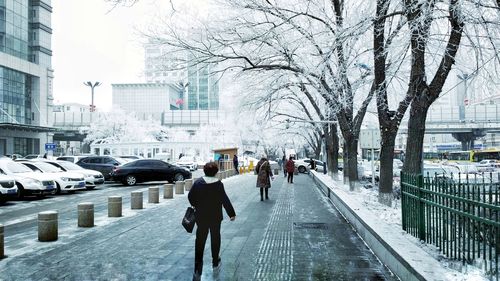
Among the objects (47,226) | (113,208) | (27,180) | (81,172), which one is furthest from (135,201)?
(81,172)

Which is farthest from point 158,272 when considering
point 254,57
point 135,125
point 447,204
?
point 135,125

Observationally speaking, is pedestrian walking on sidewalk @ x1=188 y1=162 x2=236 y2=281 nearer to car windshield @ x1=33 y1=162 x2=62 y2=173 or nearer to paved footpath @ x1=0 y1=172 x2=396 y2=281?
paved footpath @ x1=0 y1=172 x2=396 y2=281

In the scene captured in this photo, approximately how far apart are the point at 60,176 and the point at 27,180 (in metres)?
2.62

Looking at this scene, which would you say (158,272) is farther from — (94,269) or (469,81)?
(469,81)

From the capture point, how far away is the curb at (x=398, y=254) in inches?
213

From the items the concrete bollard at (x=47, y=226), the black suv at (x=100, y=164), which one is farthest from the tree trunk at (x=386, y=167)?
the black suv at (x=100, y=164)

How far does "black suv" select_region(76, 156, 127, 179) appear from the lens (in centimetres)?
2992

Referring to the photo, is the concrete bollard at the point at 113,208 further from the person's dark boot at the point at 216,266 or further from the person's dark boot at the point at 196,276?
the person's dark boot at the point at 196,276

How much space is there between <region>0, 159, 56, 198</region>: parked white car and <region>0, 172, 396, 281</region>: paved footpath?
23.8 ft

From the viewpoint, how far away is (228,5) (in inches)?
634

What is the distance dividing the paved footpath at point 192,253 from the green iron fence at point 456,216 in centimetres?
93

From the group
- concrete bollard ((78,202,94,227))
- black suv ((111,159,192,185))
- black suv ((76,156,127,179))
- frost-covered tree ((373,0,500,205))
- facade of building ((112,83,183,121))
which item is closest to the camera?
frost-covered tree ((373,0,500,205))

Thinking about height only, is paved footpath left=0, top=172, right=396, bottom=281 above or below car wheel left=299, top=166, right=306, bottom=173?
above

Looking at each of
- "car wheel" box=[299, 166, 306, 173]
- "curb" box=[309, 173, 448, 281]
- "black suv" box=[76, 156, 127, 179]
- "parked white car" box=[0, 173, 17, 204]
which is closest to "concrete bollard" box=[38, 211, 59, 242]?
"curb" box=[309, 173, 448, 281]
